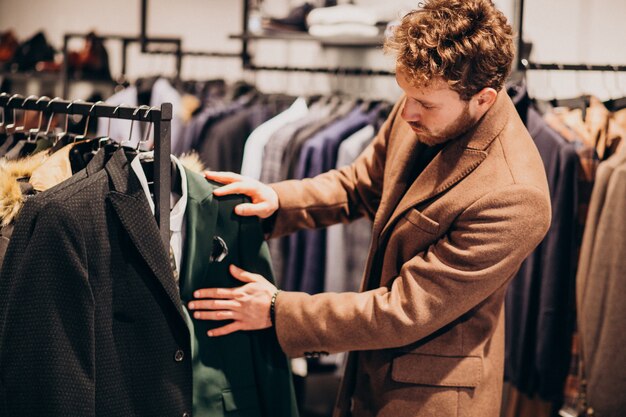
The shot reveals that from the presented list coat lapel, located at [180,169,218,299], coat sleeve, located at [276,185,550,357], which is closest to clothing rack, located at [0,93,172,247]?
coat lapel, located at [180,169,218,299]

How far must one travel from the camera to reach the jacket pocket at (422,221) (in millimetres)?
1735

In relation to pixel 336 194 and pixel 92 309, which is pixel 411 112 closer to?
pixel 336 194

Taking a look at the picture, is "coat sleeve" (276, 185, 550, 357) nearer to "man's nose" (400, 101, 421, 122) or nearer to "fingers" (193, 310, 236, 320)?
"fingers" (193, 310, 236, 320)

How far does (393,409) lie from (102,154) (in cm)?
90

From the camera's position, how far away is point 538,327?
2.31m

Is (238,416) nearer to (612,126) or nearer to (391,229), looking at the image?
(391,229)

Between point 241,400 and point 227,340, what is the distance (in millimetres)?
147

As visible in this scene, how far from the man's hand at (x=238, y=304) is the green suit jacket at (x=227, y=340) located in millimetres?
27

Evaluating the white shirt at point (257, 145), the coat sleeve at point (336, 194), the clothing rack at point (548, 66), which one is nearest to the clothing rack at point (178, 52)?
the white shirt at point (257, 145)

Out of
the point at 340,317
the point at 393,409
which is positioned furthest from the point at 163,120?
the point at 393,409

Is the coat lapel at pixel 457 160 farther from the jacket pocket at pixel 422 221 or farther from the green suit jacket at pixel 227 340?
the green suit jacket at pixel 227 340

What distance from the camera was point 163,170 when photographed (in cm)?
156

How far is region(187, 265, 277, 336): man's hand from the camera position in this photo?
67.6 inches

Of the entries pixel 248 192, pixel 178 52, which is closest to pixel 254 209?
pixel 248 192
